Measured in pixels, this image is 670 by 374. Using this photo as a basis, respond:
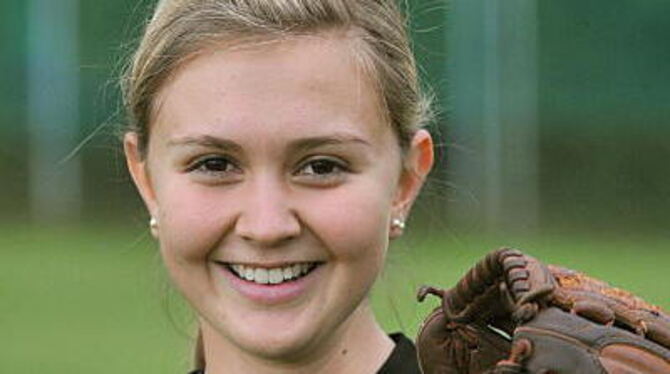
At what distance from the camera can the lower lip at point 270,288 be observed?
2789mm

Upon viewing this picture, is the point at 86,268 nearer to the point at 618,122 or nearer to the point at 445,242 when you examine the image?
the point at 445,242

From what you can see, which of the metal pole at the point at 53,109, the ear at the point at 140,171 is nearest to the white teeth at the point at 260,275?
the ear at the point at 140,171

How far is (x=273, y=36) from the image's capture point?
110 inches

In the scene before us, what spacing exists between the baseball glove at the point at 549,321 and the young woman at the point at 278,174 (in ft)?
0.64

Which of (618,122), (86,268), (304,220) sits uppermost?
(304,220)

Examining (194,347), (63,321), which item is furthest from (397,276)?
(63,321)

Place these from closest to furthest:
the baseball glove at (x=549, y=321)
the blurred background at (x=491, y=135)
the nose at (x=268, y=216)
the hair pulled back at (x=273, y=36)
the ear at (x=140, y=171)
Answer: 1. the baseball glove at (x=549, y=321)
2. the nose at (x=268, y=216)
3. the hair pulled back at (x=273, y=36)
4. the ear at (x=140, y=171)
5. the blurred background at (x=491, y=135)

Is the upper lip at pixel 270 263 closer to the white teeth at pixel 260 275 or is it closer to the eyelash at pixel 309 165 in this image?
the white teeth at pixel 260 275

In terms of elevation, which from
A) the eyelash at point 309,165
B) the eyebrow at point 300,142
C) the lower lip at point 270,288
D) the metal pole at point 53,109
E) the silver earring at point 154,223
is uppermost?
the eyebrow at point 300,142

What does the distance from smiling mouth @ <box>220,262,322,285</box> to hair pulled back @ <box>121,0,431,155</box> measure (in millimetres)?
278

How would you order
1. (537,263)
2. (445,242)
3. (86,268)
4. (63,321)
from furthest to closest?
(445,242)
(86,268)
(63,321)
(537,263)

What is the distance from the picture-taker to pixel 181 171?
281 cm

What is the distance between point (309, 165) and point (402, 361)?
15.8 inches

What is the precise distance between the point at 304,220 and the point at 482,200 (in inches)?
342
